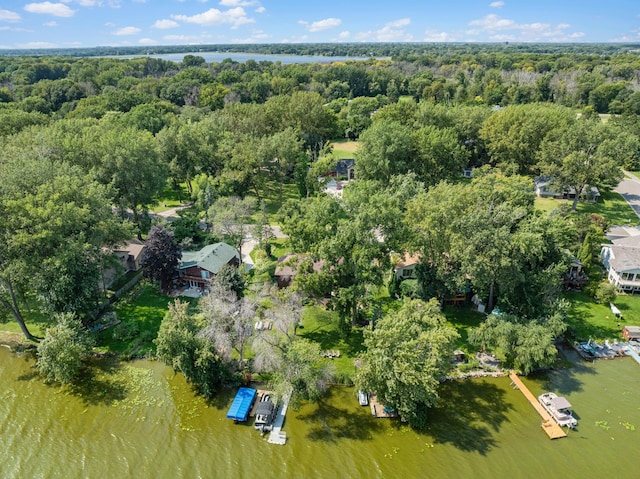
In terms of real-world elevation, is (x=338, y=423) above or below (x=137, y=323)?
below

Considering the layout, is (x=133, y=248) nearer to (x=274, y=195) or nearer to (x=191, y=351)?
(x=191, y=351)

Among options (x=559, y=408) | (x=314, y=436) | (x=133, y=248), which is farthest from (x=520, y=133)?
(x=133, y=248)

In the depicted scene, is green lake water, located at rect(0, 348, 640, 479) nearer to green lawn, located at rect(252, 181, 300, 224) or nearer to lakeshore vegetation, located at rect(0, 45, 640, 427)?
lakeshore vegetation, located at rect(0, 45, 640, 427)

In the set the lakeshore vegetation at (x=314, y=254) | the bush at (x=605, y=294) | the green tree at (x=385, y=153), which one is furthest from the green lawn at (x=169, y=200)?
the bush at (x=605, y=294)

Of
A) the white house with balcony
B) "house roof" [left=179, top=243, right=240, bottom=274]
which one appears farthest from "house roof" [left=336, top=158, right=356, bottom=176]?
the white house with balcony

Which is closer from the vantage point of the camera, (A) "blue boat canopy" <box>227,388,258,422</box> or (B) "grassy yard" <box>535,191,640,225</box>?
(A) "blue boat canopy" <box>227,388,258,422</box>

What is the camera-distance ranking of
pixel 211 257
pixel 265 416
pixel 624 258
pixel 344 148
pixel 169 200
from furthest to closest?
pixel 344 148, pixel 169 200, pixel 211 257, pixel 624 258, pixel 265 416
